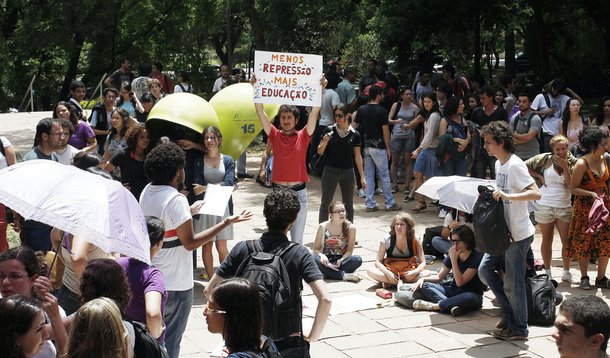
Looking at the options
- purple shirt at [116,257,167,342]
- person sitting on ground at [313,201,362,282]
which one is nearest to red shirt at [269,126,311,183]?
person sitting on ground at [313,201,362,282]

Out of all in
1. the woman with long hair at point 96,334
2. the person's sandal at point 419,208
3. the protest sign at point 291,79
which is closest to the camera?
the woman with long hair at point 96,334

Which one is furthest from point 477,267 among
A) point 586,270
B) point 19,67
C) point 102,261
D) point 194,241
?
point 19,67

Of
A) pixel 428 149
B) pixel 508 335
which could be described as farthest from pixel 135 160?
pixel 428 149

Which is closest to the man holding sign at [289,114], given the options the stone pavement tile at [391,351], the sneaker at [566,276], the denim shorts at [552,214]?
the stone pavement tile at [391,351]

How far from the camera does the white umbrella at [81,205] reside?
16.5 ft

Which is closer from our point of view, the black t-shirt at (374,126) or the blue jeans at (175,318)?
the blue jeans at (175,318)

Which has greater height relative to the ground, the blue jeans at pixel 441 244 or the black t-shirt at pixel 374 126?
the black t-shirt at pixel 374 126

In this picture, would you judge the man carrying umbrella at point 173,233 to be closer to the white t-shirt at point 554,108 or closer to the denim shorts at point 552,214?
the denim shorts at point 552,214

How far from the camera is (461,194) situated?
30.8ft

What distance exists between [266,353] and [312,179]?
12.7m

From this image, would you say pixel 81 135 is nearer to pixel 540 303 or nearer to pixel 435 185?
pixel 435 185

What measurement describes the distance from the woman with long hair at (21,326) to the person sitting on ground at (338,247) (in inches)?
247

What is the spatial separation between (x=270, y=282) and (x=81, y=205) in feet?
3.64

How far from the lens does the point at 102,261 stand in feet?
15.6
